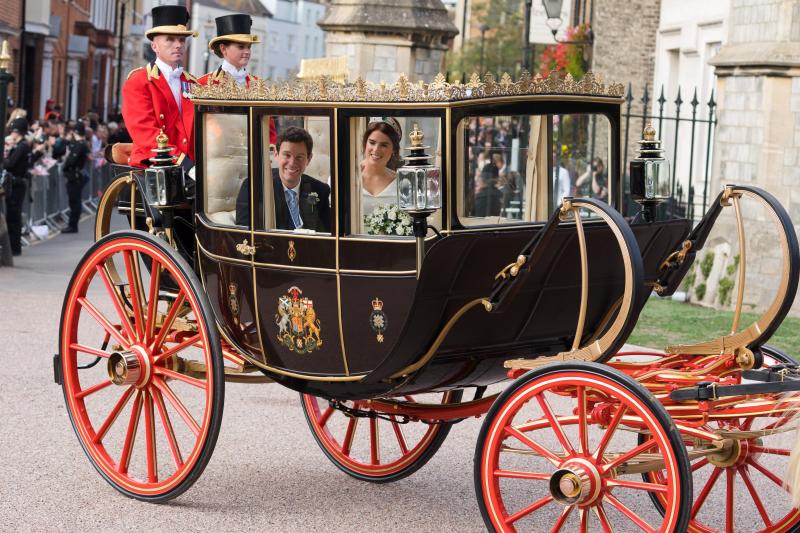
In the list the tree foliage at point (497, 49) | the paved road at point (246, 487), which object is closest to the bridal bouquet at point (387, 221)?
the paved road at point (246, 487)

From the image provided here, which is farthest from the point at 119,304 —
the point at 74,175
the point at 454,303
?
the point at 74,175

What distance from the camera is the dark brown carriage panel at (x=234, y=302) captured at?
593cm

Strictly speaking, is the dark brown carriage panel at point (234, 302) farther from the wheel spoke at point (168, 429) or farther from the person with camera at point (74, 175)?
the person with camera at point (74, 175)

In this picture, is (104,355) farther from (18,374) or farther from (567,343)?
(18,374)

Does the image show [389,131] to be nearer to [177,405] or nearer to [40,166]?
[177,405]

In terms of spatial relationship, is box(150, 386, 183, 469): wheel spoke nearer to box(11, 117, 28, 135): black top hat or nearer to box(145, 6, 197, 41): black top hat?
box(145, 6, 197, 41): black top hat

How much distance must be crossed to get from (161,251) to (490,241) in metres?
1.62

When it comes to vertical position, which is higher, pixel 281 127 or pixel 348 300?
pixel 281 127

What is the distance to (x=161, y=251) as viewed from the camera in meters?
6.00

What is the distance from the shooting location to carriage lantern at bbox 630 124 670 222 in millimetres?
5805

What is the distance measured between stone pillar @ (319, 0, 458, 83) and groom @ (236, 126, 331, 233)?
551 inches

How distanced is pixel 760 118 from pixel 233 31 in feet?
25.9

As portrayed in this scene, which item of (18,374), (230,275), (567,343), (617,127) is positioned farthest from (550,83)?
(18,374)

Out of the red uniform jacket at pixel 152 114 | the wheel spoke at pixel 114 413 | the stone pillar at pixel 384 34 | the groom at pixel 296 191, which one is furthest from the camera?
Answer: the stone pillar at pixel 384 34
